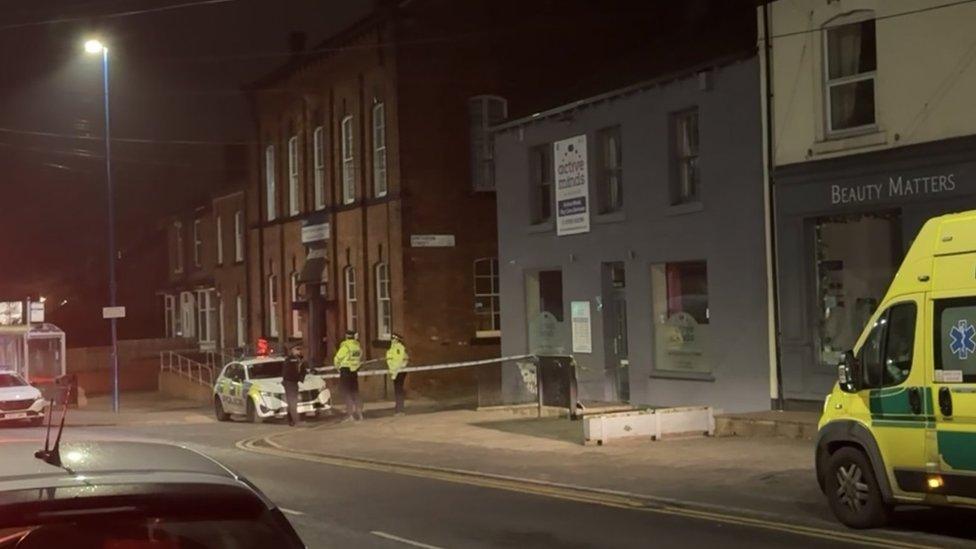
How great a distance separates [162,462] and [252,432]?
70.1ft

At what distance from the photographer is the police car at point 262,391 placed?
27031 mm

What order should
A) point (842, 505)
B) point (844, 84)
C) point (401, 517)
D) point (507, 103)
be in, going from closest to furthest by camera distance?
1. point (842, 505)
2. point (401, 517)
3. point (844, 84)
4. point (507, 103)

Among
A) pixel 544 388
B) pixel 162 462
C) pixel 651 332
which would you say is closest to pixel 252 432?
pixel 544 388

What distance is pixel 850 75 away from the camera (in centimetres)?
1853

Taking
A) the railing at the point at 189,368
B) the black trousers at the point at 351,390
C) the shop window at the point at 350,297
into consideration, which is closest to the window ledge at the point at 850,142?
the black trousers at the point at 351,390

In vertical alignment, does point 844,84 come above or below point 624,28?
below

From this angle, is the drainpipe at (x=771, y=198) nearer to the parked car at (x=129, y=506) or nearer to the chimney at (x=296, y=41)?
the parked car at (x=129, y=506)

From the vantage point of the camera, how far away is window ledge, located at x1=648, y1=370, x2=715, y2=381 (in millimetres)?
21312

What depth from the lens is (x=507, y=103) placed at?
3275 cm

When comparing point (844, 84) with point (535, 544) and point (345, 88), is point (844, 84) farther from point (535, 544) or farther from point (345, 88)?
point (345, 88)

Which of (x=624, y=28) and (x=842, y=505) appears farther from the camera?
(x=624, y=28)

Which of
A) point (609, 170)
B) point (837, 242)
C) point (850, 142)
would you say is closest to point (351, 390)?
point (609, 170)

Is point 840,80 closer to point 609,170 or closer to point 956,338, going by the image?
point 609,170

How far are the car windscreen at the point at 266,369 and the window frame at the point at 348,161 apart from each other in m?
7.81
